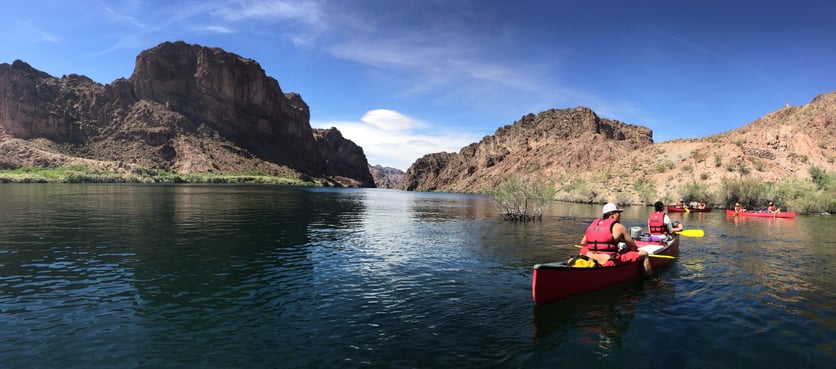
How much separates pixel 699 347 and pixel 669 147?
11153 centimetres

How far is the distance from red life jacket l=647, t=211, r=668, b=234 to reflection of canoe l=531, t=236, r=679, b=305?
7446 mm

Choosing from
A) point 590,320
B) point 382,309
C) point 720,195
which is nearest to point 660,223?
point 590,320

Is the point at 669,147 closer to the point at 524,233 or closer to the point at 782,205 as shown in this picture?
the point at 782,205

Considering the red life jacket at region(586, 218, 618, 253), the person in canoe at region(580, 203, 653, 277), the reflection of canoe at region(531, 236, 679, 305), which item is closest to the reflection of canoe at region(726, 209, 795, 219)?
the reflection of canoe at region(531, 236, 679, 305)

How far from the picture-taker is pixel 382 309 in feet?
37.8

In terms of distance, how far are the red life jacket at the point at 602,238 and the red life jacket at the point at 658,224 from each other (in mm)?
9443

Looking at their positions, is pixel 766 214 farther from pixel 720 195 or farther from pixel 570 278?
pixel 570 278

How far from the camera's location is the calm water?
8.51 m

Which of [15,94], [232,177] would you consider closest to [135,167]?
[232,177]

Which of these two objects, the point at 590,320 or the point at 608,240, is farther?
the point at 608,240

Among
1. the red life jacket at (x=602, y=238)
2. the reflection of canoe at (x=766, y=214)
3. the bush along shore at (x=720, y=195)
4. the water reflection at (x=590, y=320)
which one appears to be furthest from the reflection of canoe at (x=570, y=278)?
the reflection of canoe at (x=766, y=214)

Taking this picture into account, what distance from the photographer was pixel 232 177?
17850cm

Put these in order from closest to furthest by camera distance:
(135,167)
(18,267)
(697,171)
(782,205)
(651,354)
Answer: (651,354) → (18,267) → (782,205) → (697,171) → (135,167)

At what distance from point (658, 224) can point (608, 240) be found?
9924 millimetres
